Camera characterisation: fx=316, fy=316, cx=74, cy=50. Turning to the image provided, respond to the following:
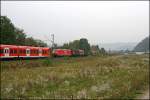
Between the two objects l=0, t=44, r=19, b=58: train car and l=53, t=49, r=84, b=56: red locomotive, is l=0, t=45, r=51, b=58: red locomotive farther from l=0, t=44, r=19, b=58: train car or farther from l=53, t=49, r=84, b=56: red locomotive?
l=53, t=49, r=84, b=56: red locomotive

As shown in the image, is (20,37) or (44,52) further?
(20,37)

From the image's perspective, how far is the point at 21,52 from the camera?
47.5 metres

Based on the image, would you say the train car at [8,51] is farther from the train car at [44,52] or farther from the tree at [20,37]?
the tree at [20,37]

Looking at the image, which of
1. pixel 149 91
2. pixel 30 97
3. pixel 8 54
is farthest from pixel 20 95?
pixel 8 54

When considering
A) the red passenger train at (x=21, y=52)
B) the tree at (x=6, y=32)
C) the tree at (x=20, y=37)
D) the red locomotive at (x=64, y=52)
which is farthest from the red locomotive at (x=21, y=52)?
the tree at (x=20, y=37)

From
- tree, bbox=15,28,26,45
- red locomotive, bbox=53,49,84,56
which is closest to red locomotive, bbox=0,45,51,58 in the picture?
red locomotive, bbox=53,49,84,56

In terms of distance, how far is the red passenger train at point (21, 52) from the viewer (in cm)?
4162

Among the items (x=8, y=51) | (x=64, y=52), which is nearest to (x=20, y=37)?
(x=64, y=52)

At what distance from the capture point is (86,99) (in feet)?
54.3

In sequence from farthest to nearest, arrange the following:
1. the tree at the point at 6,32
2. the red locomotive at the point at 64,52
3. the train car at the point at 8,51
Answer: the red locomotive at the point at 64,52, the tree at the point at 6,32, the train car at the point at 8,51

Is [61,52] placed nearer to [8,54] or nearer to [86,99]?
[8,54]

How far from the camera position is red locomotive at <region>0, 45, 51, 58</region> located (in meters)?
41.7

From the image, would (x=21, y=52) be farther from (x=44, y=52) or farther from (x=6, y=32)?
(x=6, y=32)

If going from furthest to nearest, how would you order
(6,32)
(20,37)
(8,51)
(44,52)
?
(20,37) → (6,32) → (44,52) → (8,51)
